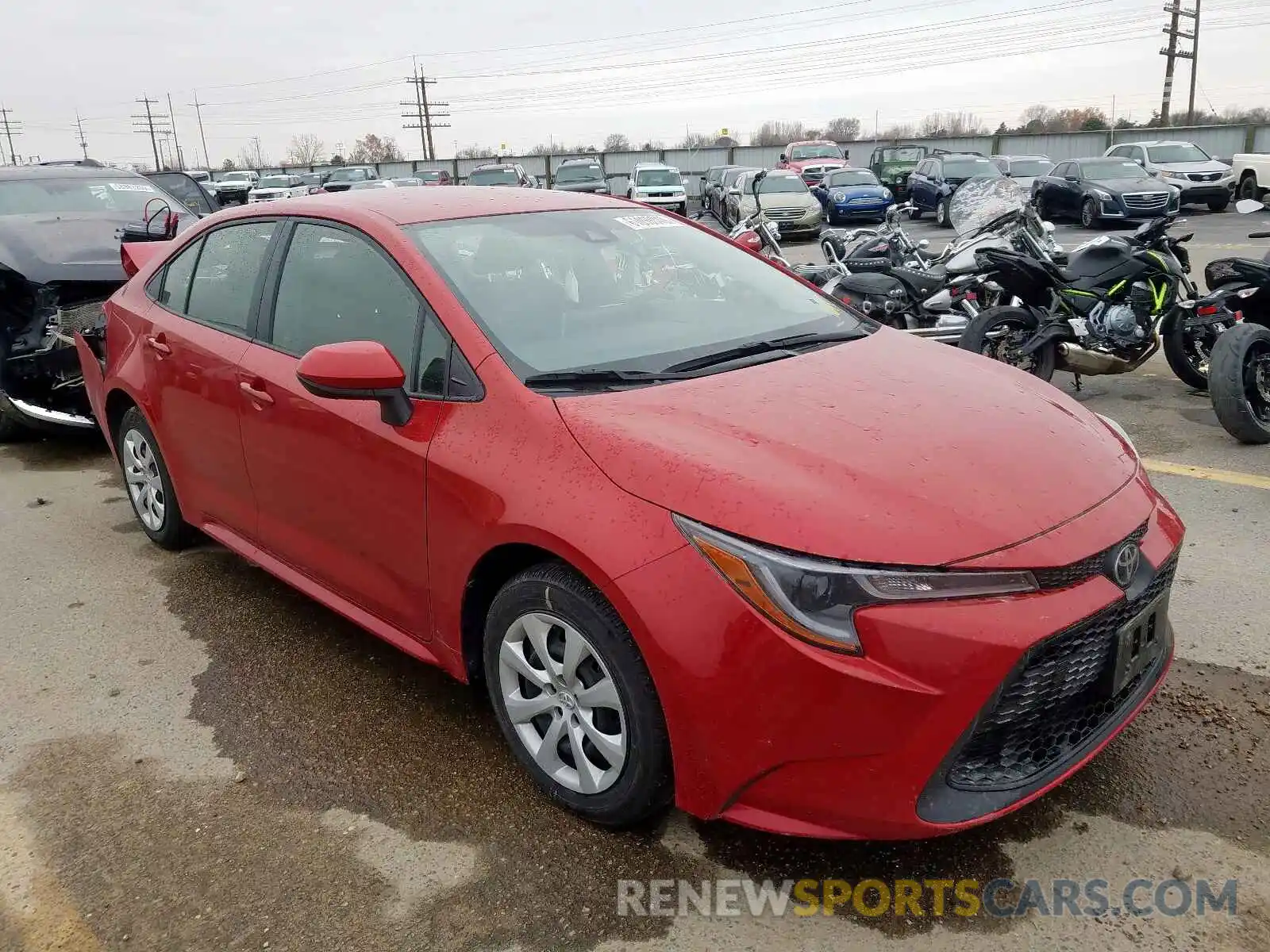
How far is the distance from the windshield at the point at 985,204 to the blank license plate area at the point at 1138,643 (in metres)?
5.83

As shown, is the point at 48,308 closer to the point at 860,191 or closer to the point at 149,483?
the point at 149,483

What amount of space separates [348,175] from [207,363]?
32906mm

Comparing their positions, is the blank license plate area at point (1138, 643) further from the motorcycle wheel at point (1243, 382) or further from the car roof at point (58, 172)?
the car roof at point (58, 172)

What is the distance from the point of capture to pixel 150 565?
448 cm

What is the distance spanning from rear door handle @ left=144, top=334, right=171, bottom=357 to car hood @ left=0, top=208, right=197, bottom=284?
254 cm

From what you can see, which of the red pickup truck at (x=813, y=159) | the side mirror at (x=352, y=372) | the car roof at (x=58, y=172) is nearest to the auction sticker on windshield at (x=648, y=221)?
the side mirror at (x=352, y=372)

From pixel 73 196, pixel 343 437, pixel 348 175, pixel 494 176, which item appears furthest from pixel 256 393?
pixel 348 175

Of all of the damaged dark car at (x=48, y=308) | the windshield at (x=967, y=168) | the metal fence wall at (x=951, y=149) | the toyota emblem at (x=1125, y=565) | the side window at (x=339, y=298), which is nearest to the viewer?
the toyota emblem at (x=1125, y=565)

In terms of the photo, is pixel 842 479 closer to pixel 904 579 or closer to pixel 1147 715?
pixel 904 579

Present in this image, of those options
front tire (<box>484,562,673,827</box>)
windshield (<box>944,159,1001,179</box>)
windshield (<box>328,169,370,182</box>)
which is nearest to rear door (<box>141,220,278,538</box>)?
front tire (<box>484,562,673,827</box>)

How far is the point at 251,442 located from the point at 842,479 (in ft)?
7.10

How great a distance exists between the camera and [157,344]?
4012mm

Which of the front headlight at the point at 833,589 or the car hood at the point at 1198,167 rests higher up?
the front headlight at the point at 833,589

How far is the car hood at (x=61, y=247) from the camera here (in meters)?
6.10
